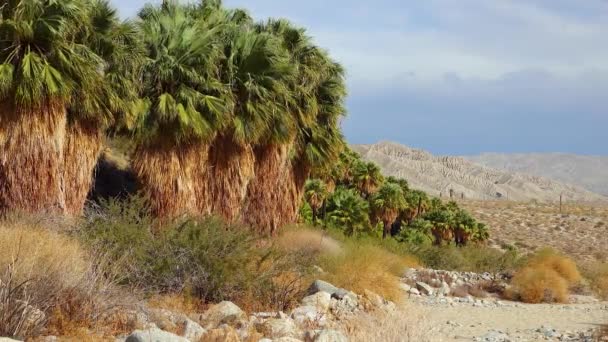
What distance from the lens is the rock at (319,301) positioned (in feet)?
53.9

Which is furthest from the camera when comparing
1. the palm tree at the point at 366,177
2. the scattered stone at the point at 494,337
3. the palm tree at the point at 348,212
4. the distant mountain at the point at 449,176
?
the distant mountain at the point at 449,176

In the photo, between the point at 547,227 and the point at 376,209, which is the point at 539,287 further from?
the point at 547,227

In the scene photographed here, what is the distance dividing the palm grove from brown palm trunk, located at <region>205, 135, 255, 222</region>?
37 millimetres

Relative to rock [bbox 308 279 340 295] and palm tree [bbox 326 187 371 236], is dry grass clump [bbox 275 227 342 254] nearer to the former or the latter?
rock [bbox 308 279 340 295]

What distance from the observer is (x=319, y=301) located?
55.1ft

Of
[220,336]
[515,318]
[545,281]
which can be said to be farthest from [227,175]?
[220,336]

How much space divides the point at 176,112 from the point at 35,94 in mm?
4964

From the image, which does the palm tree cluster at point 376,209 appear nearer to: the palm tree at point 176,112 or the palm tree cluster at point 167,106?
the palm tree cluster at point 167,106

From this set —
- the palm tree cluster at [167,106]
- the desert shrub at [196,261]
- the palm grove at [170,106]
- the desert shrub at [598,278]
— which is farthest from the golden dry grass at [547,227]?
the desert shrub at [196,261]

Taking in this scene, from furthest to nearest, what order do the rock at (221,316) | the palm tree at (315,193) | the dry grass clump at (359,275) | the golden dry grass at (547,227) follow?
the golden dry grass at (547,227) < the palm tree at (315,193) < the dry grass clump at (359,275) < the rock at (221,316)

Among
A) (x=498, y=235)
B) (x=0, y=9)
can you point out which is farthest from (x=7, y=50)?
(x=498, y=235)

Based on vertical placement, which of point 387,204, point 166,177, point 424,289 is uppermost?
point 166,177

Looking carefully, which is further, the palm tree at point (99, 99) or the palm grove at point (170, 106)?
the palm tree at point (99, 99)

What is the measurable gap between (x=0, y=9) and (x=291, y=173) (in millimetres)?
14730
